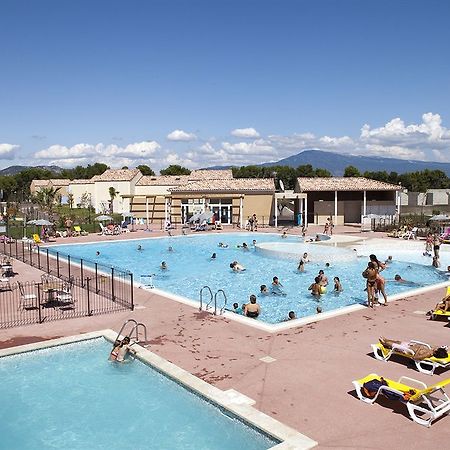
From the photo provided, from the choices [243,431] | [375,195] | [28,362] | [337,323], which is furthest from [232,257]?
[375,195]

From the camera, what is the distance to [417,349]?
9516 millimetres

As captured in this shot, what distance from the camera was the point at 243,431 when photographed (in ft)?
24.0

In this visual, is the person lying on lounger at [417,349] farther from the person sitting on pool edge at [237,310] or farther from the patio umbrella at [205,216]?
the patio umbrella at [205,216]

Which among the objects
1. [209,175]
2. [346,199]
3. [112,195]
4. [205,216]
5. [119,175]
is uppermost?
[119,175]

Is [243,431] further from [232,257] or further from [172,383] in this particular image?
[232,257]

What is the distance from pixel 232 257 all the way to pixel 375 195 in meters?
24.5

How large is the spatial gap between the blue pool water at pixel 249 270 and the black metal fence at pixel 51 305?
459cm

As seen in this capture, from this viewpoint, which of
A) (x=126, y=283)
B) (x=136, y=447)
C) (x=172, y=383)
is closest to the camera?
(x=136, y=447)

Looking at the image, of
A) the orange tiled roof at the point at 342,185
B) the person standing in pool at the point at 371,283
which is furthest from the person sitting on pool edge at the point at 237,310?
the orange tiled roof at the point at 342,185

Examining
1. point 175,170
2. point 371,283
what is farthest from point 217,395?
point 175,170

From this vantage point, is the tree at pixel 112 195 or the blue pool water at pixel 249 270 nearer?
the blue pool water at pixel 249 270

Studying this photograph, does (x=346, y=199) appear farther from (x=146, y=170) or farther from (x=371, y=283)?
(x=146, y=170)

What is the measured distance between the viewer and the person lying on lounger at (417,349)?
934 centimetres

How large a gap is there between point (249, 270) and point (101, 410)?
16.5m
